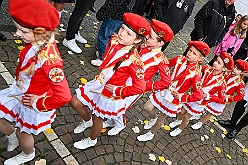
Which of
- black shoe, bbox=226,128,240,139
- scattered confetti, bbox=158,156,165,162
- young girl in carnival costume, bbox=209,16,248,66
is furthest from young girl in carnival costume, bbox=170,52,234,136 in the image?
young girl in carnival costume, bbox=209,16,248,66

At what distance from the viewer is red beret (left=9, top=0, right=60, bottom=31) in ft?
7.62

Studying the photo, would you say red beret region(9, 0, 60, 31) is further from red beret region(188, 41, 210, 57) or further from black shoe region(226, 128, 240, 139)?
black shoe region(226, 128, 240, 139)

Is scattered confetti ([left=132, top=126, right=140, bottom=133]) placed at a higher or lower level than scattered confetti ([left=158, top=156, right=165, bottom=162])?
higher

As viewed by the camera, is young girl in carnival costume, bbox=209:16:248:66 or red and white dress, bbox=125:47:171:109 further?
young girl in carnival costume, bbox=209:16:248:66

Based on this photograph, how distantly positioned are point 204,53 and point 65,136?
247 cm

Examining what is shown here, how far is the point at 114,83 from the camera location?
3438mm

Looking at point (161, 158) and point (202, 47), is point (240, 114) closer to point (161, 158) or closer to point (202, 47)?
point (161, 158)

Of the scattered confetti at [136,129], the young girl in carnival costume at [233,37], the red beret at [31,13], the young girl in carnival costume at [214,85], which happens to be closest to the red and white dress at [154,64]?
the scattered confetti at [136,129]

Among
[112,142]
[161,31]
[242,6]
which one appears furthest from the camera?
[242,6]

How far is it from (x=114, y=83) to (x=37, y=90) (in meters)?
1.01

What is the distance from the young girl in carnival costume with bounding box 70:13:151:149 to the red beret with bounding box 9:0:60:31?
3.52 feet

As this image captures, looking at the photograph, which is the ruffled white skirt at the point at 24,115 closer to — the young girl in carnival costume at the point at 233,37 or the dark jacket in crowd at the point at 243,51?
the young girl in carnival costume at the point at 233,37

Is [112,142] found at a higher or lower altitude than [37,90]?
lower

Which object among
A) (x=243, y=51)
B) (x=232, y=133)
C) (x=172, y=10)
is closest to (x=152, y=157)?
(x=232, y=133)
